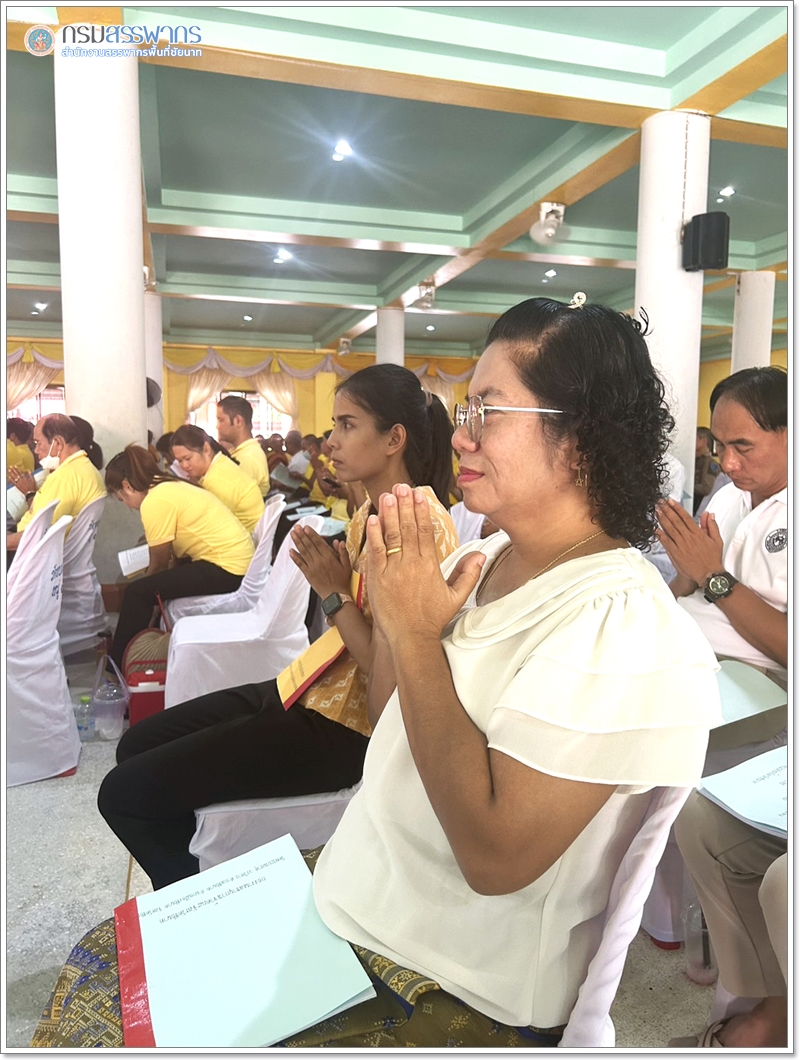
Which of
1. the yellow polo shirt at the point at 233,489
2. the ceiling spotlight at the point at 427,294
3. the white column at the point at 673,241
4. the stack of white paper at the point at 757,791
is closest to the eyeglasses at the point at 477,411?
the stack of white paper at the point at 757,791

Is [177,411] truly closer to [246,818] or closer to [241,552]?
[241,552]

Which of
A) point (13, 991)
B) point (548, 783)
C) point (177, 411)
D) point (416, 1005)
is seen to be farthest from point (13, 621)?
point (177, 411)

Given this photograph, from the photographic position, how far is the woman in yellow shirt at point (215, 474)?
4.10m

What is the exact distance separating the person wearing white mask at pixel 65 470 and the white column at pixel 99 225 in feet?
0.49

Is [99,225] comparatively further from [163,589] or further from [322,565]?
[322,565]

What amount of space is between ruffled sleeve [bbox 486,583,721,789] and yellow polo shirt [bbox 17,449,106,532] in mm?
2758

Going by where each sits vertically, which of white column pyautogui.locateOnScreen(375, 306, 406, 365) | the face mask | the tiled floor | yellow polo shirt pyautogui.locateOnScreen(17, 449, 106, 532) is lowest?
the tiled floor

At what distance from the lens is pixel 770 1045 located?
105 centimetres

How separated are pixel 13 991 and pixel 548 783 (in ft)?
4.14

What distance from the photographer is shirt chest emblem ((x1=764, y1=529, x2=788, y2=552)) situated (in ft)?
5.26

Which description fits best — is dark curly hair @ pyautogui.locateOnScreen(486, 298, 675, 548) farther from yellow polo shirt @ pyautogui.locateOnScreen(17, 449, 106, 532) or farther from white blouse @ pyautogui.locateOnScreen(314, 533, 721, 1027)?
yellow polo shirt @ pyautogui.locateOnScreen(17, 449, 106, 532)

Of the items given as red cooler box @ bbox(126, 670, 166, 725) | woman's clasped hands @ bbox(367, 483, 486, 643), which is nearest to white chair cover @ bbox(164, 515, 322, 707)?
red cooler box @ bbox(126, 670, 166, 725)
